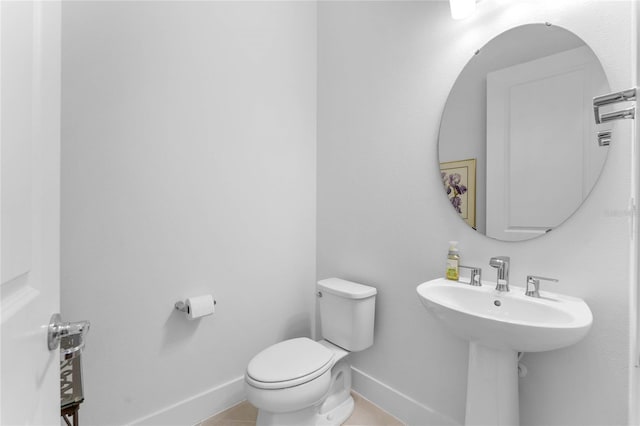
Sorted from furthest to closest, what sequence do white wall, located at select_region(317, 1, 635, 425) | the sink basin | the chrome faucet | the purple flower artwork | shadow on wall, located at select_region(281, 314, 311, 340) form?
shadow on wall, located at select_region(281, 314, 311, 340), the purple flower artwork, the chrome faucet, white wall, located at select_region(317, 1, 635, 425), the sink basin

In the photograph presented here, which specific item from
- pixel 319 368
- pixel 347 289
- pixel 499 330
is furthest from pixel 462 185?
pixel 319 368

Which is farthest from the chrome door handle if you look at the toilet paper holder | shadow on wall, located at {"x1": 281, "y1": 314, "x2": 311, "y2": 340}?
shadow on wall, located at {"x1": 281, "y1": 314, "x2": 311, "y2": 340}

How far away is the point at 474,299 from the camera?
117cm

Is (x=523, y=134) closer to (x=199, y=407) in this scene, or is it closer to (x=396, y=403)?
(x=396, y=403)

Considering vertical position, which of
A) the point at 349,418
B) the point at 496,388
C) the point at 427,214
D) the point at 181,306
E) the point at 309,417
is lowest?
the point at 349,418

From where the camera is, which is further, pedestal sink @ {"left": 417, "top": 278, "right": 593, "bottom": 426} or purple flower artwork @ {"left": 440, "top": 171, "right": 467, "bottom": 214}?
purple flower artwork @ {"left": 440, "top": 171, "right": 467, "bottom": 214}

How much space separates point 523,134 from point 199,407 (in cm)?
202

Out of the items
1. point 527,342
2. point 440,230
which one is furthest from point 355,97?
point 527,342

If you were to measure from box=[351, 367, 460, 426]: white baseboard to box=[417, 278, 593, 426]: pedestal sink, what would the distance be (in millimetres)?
336

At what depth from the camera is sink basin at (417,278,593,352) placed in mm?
848

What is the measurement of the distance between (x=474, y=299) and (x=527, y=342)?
0.30 m

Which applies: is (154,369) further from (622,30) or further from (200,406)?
(622,30)

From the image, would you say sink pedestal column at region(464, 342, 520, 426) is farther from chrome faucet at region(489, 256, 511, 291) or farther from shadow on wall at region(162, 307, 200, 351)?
shadow on wall at region(162, 307, 200, 351)

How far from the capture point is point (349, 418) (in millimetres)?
1576
